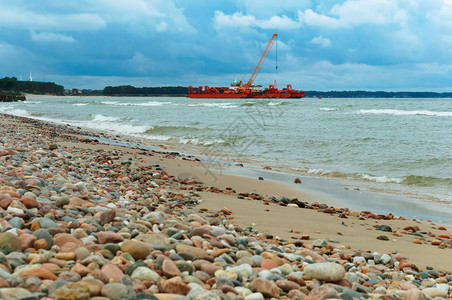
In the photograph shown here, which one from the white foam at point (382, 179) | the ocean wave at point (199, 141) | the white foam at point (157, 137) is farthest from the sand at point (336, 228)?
the white foam at point (157, 137)

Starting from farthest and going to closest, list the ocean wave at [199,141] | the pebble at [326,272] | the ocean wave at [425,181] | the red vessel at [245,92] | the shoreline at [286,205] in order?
the red vessel at [245,92]
the ocean wave at [199,141]
the ocean wave at [425,181]
the shoreline at [286,205]
the pebble at [326,272]

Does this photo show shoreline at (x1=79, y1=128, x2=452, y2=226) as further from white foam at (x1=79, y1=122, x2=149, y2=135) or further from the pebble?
white foam at (x1=79, y1=122, x2=149, y2=135)

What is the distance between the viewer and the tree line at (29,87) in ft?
400

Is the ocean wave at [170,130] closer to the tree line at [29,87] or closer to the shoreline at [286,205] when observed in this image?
the shoreline at [286,205]

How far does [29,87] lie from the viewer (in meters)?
142

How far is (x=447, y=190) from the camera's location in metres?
8.38

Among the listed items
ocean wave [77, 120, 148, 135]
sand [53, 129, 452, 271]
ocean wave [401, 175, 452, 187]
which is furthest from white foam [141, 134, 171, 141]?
sand [53, 129, 452, 271]

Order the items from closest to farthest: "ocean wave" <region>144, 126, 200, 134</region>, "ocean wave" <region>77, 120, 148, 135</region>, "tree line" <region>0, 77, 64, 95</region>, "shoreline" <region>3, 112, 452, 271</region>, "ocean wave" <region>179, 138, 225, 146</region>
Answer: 1. "shoreline" <region>3, 112, 452, 271</region>
2. "ocean wave" <region>179, 138, 225, 146</region>
3. "ocean wave" <region>144, 126, 200, 134</region>
4. "ocean wave" <region>77, 120, 148, 135</region>
5. "tree line" <region>0, 77, 64, 95</region>

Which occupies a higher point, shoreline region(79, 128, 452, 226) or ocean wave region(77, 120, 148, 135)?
ocean wave region(77, 120, 148, 135)

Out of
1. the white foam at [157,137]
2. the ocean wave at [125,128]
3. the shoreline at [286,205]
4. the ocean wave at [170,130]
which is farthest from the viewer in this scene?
the ocean wave at [125,128]

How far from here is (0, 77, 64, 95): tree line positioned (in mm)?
122012

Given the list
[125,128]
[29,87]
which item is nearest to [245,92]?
[125,128]

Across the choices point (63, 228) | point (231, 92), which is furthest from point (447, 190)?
point (231, 92)

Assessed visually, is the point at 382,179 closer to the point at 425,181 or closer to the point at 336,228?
the point at 425,181
